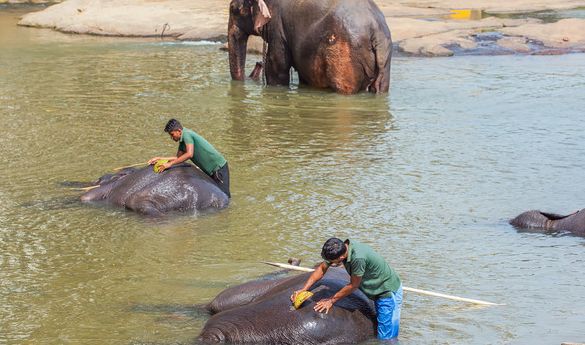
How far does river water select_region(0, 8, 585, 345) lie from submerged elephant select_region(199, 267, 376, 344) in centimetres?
32

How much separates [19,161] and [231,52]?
260 inches

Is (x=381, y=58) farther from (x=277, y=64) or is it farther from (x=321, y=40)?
(x=277, y=64)

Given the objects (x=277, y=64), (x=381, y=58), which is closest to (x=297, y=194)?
(x=381, y=58)

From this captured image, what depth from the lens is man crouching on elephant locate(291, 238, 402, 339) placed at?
7.44 m

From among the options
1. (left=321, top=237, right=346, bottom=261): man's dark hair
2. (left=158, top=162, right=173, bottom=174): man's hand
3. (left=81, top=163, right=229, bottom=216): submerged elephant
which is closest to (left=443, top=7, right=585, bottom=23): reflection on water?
(left=81, top=163, right=229, bottom=216): submerged elephant

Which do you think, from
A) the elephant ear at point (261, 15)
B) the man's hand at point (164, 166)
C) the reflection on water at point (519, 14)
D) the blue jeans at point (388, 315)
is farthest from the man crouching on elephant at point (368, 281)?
the reflection on water at point (519, 14)

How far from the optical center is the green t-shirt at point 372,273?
24.6 feet

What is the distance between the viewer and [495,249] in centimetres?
1021

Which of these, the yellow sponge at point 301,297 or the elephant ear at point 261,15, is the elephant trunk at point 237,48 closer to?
the elephant ear at point 261,15

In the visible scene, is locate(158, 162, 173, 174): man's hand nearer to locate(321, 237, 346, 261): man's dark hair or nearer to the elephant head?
locate(321, 237, 346, 261): man's dark hair

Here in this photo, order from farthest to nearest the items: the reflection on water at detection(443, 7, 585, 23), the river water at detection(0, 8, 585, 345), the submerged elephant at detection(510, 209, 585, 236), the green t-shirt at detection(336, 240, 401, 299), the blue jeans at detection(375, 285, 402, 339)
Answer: the reflection on water at detection(443, 7, 585, 23)
the submerged elephant at detection(510, 209, 585, 236)
the river water at detection(0, 8, 585, 345)
the blue jeans at detection(375, 285, 402, 339)
the green t-shirt at detection(336, 240, 401, 299)

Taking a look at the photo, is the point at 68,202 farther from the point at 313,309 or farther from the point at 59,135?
the point at 313,309

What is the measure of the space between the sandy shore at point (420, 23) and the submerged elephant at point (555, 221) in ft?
39.8

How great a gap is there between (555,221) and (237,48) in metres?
9.85
